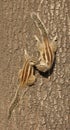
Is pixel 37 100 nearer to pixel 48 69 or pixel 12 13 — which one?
pixel 48 69

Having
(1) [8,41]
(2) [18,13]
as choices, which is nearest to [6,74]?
(1) [8,41]

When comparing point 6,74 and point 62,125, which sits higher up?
point 6,74

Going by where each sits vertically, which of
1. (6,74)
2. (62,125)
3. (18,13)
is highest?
(18,13)

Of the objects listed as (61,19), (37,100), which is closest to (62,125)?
(37,100)

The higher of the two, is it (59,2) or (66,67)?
(59,2)

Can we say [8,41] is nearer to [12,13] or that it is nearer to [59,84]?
[12,13]

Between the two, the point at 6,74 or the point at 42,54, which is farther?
the point at 6,74
